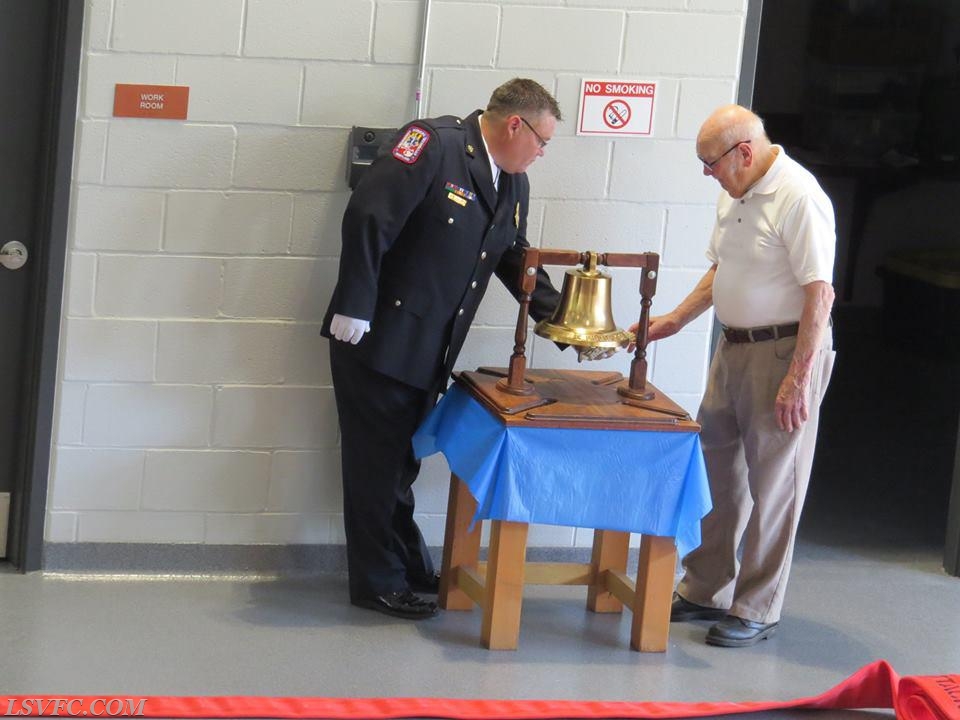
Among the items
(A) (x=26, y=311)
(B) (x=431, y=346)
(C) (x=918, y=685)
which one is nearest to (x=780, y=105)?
(B) (x=431, y=346)

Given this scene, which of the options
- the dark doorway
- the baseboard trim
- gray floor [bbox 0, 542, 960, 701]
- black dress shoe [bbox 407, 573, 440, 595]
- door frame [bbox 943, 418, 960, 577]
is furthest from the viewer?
the dark doorway

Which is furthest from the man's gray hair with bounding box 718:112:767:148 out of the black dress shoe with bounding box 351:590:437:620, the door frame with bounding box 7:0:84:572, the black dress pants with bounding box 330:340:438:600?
the door frame with bounding box 7:0:84:572

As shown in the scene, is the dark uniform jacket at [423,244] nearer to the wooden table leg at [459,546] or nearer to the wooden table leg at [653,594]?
the wooden table leg at [459,546]

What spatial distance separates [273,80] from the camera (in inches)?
164

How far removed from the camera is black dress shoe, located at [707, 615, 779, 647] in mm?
4168

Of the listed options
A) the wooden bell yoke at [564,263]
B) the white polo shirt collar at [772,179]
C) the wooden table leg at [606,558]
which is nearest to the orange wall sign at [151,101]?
the wooden bell yoke at [564,263]

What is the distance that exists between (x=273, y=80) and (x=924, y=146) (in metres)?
2.58

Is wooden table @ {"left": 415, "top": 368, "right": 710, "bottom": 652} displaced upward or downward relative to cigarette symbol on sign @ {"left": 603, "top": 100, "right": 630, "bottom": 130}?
downward

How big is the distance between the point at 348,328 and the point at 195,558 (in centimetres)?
99

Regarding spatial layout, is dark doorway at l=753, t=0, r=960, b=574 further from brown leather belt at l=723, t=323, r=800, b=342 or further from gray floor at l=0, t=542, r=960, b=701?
brown leather belt at l=723, t=323, r=800, b=342

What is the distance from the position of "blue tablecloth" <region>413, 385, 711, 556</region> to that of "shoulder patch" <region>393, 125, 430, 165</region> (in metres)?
0.71

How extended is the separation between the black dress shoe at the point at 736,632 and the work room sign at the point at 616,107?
147cm

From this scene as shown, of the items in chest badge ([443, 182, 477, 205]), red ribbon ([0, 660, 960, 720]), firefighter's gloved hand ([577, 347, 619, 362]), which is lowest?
red ribbon ([0, 660, 960, 720])

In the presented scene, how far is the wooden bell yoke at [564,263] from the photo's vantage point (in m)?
3.95
